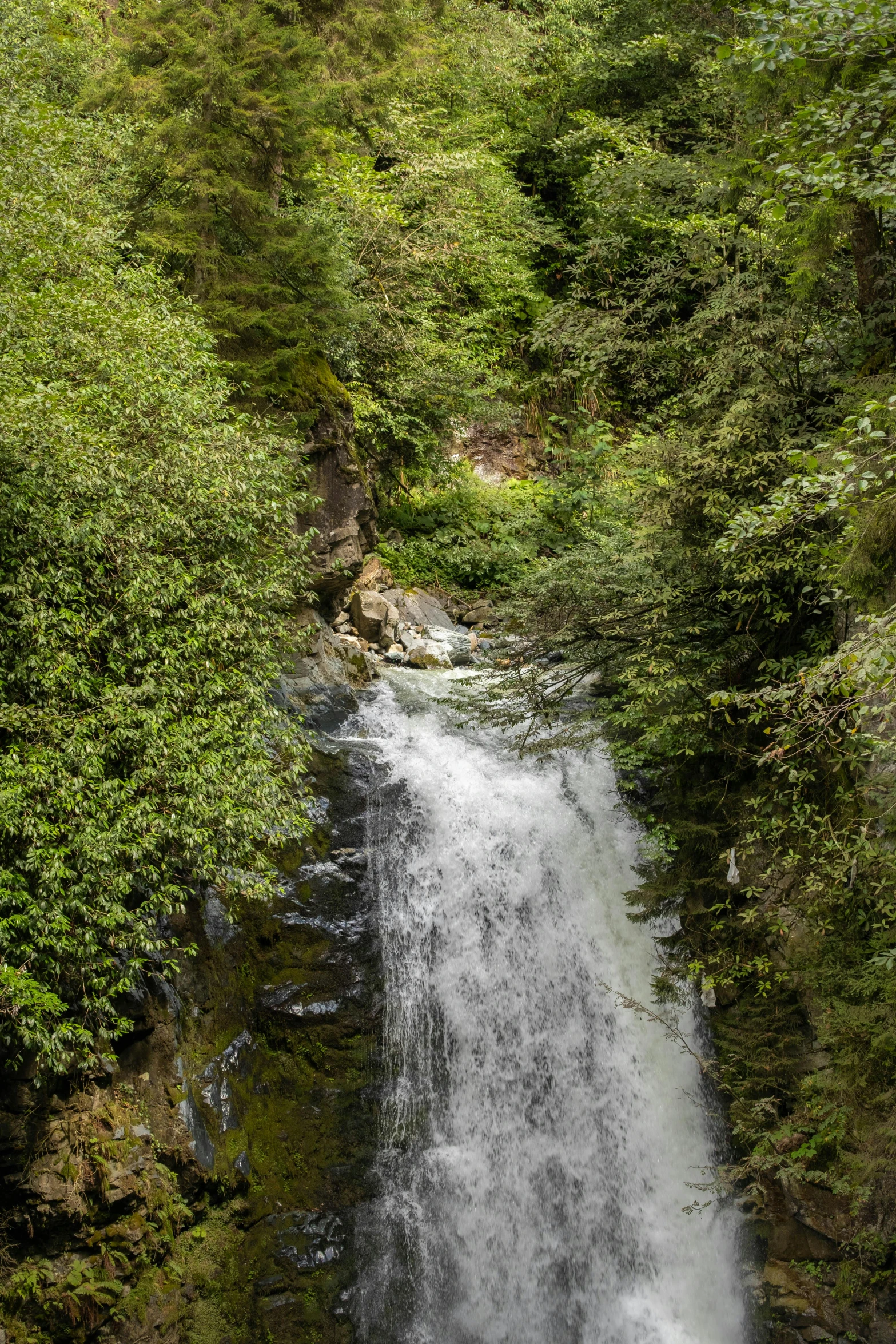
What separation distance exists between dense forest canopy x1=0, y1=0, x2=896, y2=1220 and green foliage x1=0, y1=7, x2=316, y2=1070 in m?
0.04

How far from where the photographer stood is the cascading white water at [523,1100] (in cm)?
905

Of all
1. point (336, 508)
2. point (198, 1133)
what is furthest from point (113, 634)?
point (336, 508)

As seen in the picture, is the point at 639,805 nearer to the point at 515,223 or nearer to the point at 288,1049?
the point at 288,1049

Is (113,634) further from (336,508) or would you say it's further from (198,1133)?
(336,508)

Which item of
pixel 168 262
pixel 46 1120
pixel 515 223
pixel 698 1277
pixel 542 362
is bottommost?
pixel 698 1277

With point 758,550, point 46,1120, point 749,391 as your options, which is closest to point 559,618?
point 758,550

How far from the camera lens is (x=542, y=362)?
838 inches

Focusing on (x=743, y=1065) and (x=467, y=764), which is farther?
(x=467, y=764)

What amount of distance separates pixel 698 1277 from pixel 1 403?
34.7 feet

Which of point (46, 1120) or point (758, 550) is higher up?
point (758, 550)

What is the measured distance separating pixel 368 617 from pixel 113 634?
22.1 feet

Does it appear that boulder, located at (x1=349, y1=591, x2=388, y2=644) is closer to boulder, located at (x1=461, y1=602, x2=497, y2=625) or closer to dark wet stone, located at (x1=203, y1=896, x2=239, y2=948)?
boulder, located at (x1=461, y1=602, x2=497, y2=625)

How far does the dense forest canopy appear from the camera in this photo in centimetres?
632

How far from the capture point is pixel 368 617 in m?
13.8
